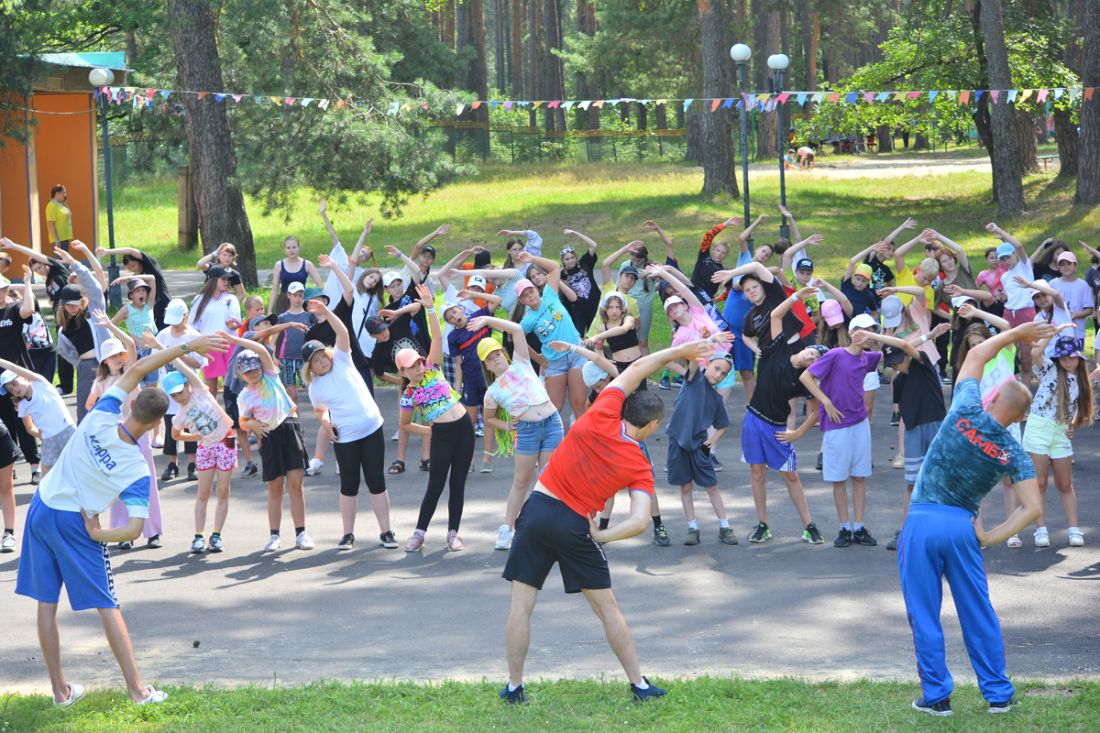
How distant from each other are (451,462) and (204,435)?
1.86 meters

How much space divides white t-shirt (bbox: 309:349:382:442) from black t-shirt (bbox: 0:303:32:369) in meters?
4.57

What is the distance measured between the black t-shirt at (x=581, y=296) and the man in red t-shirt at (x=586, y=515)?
26.2ft

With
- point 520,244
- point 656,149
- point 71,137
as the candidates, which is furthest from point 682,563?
point 656,149

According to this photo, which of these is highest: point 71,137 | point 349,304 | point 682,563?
point 71,137

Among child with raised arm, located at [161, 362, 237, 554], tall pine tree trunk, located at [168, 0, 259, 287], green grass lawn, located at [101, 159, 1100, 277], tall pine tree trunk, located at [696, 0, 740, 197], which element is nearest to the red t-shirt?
child with raised arm, located at [161, 362, 237, 554]

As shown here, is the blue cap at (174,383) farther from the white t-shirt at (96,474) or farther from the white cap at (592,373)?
the white cap at (592,373)

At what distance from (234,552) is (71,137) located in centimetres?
1913

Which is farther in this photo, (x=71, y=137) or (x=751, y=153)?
(x=751, y=153)

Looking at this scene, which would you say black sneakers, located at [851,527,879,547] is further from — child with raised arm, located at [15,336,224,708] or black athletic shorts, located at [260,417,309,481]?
child with raised arm, located at [15,336,224,708]

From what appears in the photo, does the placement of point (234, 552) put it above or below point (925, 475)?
below

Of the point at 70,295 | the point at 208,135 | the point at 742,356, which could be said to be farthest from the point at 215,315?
the point at 208,135

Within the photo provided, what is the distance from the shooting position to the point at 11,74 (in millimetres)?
21984

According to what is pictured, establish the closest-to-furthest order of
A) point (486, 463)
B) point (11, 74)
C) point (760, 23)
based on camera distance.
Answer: point (486, 463) → point (11, 74) → point (760, 23)

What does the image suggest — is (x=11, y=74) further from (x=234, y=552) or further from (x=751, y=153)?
(x=751, y=153)
